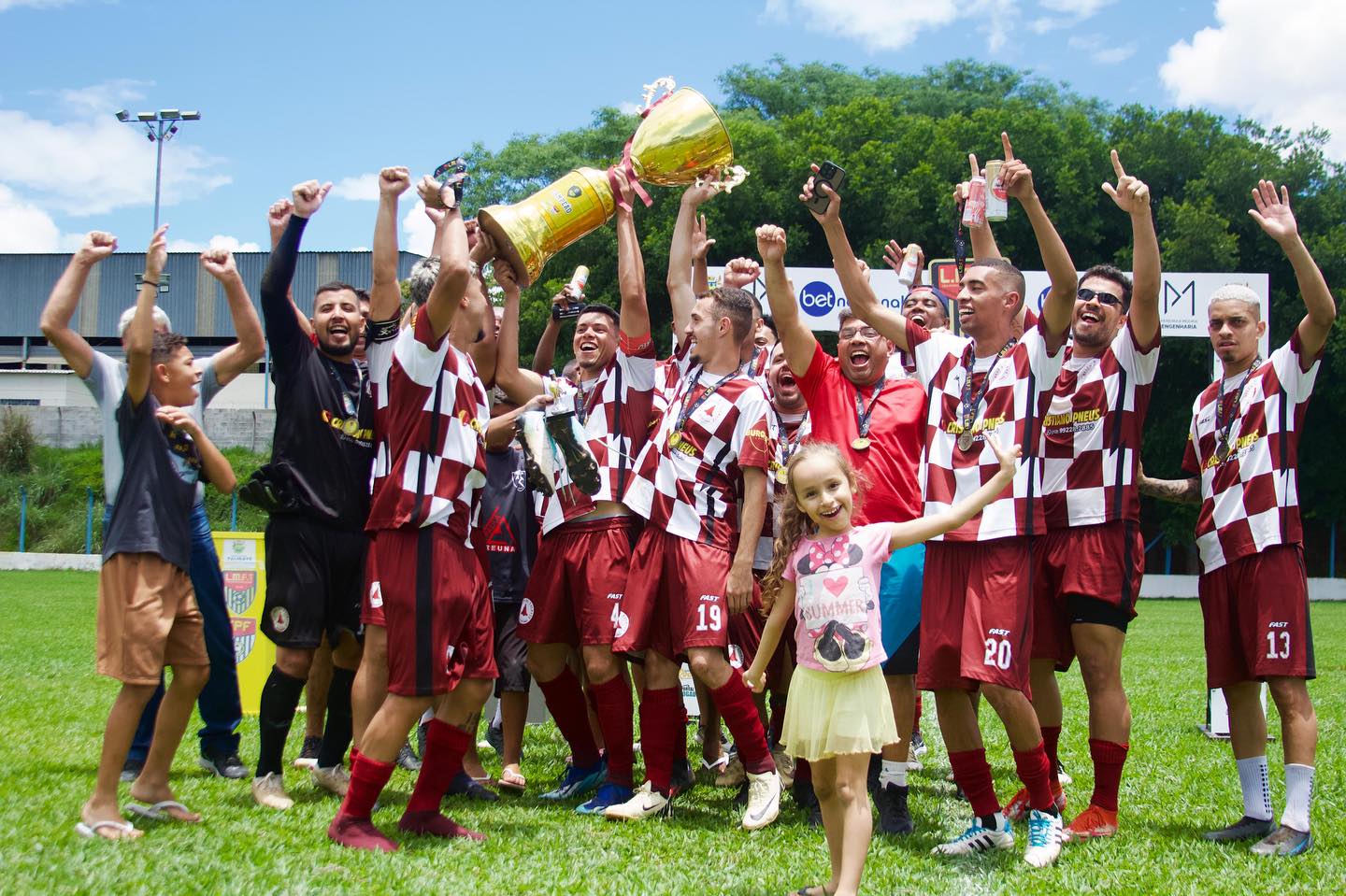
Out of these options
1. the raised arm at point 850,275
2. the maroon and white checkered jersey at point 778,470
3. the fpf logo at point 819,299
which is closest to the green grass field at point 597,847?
the maroon and white checkered jersey at point 778,470

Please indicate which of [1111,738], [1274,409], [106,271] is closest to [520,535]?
[1111,738]

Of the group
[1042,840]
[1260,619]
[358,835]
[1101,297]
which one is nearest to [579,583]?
[358,835]

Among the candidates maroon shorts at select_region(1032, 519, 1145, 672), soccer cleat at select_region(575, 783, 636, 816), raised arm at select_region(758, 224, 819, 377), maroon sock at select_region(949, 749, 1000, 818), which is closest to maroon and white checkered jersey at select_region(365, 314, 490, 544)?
raised arm at select_region(758, 224, 819, 377)

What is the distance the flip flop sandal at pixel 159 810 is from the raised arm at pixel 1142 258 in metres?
4.47

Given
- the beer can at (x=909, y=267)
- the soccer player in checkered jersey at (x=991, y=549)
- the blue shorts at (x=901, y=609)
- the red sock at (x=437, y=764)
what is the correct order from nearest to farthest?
the soccer player in checkered jersey at (x=991, y=549)
the red sock at (x=437, y=764)
the blue shorts at (x=901, y=609)
the beer can at (x=909, y=267)

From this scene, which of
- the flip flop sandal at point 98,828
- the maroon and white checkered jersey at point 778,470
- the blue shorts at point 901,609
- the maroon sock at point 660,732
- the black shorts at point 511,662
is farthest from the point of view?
the black shorts at point 511,662

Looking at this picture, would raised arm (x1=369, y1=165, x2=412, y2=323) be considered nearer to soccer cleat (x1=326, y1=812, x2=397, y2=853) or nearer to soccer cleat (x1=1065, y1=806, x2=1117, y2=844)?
soccer cleat (x1=326, y1=812, x2=397, y2=853)

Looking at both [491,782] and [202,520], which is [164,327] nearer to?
[202,520]

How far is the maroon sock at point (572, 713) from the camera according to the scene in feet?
19.3

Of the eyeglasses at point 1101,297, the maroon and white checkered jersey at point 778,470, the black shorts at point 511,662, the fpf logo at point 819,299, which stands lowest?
the black shorts at point 511,662

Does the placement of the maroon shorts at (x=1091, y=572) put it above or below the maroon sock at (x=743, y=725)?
above

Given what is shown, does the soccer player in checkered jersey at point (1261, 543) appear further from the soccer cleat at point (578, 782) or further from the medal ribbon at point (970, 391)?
the soccer cleat at point (578, 782)

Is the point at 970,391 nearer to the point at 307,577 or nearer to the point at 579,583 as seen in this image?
the point at 579,583

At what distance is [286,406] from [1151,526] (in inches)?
1212
